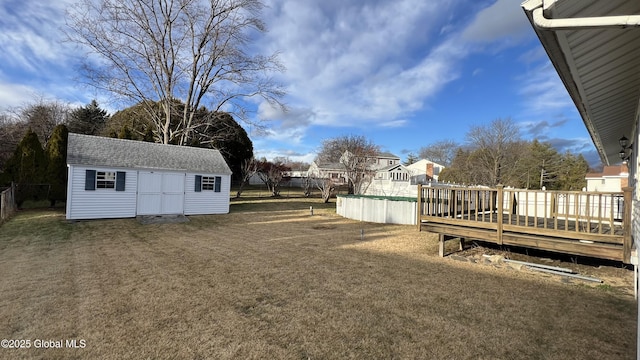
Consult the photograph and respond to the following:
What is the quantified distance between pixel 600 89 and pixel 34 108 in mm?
38466

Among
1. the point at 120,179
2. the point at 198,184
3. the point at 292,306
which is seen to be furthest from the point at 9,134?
the point at 292,306

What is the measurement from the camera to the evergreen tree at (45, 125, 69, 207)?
14.0 meters

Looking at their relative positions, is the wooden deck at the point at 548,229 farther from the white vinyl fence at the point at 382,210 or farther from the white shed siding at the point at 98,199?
the white shed siding at the point at 98,199

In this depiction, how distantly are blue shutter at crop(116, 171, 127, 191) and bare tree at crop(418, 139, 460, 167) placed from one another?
49.9m

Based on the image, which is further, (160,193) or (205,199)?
(205,199)

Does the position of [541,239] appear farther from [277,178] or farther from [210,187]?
[277,178]

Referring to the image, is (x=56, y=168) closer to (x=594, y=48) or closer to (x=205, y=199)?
(x=205, y=199)

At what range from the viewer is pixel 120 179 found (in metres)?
12.2

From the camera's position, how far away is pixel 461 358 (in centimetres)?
282

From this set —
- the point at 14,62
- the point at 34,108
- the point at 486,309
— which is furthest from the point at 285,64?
the point at 34,108

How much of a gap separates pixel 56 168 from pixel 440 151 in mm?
53600

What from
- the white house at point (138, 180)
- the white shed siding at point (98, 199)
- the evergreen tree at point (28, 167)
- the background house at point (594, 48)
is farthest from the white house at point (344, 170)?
the background house at point (594, 48)

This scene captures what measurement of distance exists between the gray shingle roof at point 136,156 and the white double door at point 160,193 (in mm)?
441

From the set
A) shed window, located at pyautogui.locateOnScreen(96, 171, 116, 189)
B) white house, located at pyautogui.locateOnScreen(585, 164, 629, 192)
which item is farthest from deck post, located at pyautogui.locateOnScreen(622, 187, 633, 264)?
white house, located at pyautogui.locateOnScreen(585, 164, 629, 192)
